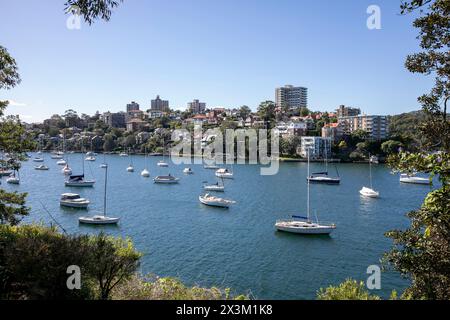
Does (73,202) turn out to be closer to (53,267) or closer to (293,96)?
(53,267)

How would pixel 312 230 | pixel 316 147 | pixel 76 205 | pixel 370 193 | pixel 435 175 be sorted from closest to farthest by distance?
pixel 435 175 → pixel 312 230 → pixel 76 205 → pixel 370 193 → pixel 316 147

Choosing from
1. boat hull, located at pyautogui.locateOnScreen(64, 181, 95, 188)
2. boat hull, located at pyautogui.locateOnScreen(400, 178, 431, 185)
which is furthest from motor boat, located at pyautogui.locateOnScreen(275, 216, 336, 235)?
boat hull, located at pyautogui.locateOnScreen(400, 178, 431, 185)

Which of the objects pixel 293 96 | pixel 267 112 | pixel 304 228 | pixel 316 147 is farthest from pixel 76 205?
pixel 293 96

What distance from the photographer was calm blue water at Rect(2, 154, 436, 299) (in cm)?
1656

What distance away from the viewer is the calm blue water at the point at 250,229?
16562mm

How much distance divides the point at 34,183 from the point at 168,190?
63.6 feet

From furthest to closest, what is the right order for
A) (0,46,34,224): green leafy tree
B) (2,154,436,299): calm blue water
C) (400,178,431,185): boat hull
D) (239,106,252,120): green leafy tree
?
(239,106,252,120): green leafy tree < (400,178,431,185): boat hull < (2,154,436,299): calm blue water < (0,46,34,224): green leafy tree

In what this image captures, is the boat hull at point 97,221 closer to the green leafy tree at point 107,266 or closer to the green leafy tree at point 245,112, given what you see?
the green leafy tree at point 107,266

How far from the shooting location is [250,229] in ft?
81.4

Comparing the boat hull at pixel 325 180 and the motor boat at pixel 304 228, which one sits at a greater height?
the boat hull at pixel 325 180

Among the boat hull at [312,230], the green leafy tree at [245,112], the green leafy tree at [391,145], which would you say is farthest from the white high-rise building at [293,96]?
the boat hull at [312,230]

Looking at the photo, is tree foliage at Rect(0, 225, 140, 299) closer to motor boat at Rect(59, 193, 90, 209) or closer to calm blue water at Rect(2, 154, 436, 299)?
calm blue water at Rect(2, 154, 436, 299)
